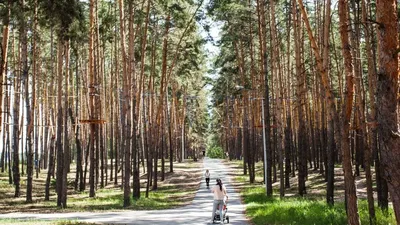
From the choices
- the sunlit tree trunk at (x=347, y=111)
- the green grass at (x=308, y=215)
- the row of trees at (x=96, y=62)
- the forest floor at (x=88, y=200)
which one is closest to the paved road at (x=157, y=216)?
the green grass at (x=308, y=215)

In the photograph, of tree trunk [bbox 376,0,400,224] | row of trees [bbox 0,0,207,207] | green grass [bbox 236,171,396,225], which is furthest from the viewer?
row of trees [bbox 0,0,207,207]

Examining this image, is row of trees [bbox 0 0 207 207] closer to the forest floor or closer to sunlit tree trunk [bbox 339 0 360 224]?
the forest floor

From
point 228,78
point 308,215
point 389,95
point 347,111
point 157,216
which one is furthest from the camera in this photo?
point 228,78

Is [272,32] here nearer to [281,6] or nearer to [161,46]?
[281,6]

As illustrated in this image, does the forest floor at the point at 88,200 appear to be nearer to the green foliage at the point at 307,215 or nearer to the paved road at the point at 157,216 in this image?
the paved road at the point at 157,216

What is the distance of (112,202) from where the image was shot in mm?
21391

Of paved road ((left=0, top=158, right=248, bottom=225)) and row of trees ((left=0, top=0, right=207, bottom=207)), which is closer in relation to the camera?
paved road ((left=0, top=158, right=248, bottom=225))

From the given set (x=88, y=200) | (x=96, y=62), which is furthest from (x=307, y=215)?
(x=96, y=62)

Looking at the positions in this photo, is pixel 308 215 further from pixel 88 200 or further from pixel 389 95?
pixel 88 200

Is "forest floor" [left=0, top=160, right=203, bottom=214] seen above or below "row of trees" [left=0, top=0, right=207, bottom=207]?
below

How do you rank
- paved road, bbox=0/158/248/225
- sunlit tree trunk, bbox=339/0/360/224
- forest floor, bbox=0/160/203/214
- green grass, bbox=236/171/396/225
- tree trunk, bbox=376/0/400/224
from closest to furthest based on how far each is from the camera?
1. tree trunk, bbox=376/0/400/224
2. sunlit tree trunk, bbox=339/0/360/224
3. green grass, bbox=236/171/396/225
4. paved road, bbox=0/158/248/225
5. forest floor, bbox=0/160/203/214

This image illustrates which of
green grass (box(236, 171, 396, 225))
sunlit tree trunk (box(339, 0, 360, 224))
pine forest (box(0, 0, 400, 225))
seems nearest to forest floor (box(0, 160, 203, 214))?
pine forest (box(0, 0, 400, 225))

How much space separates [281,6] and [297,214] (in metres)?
15.9

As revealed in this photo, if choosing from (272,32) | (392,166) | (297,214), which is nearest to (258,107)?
(272,32)
